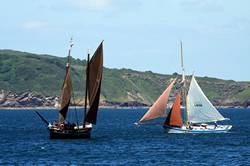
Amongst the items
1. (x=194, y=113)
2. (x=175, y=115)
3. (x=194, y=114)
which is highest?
(x=194, y=113)

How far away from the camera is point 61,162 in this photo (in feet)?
243

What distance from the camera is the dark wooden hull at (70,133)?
328ft

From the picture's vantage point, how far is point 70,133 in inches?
3952

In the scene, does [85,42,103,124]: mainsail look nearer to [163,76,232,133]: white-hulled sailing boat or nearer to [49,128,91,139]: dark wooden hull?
[49,128,91,139]: dark wooden hull

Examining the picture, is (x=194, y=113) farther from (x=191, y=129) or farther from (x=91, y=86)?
(x=91, y=86)

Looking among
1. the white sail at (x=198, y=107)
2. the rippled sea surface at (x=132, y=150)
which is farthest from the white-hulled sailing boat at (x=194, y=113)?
the rippled sea surface at (x=132, y=150)

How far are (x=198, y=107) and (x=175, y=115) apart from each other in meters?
4.32

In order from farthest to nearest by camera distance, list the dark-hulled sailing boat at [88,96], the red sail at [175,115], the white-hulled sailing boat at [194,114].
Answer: the white-hulled sailing boat at [194,114] < the red sail at [175,115] < the dark-hulled sailing boat at [88,96]

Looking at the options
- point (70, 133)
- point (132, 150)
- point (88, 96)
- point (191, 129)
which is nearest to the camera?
point (132, 150)

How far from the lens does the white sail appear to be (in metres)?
115

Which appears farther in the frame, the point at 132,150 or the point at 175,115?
the point at 175,115

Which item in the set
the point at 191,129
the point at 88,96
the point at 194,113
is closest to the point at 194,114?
the point at 194,113

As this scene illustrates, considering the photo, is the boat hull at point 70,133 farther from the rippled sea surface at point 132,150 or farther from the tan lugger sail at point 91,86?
the tan lugger sail at point 91,86

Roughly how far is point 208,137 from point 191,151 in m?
24.9
